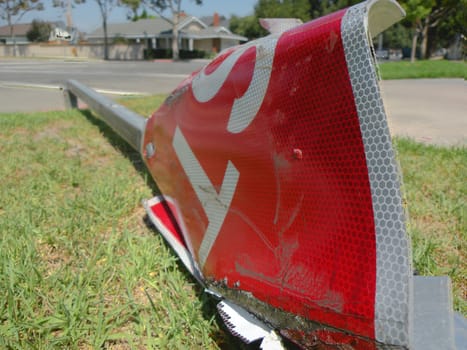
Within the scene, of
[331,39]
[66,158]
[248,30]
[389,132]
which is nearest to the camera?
[389,132]

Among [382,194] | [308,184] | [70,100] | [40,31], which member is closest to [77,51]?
[40,31]

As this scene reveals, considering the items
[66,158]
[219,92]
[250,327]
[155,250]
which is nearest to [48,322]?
[155,250]

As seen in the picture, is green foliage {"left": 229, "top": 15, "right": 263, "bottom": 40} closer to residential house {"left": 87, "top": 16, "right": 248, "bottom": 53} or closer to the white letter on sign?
residential house {"left": 87, "top": 16, "right": 248, "bottom": 53}

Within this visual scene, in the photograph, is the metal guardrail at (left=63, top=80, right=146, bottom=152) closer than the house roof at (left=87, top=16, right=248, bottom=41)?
Yes

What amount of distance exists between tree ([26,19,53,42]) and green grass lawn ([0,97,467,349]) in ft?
239

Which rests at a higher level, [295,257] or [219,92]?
[219,92]

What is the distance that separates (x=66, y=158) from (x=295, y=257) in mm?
3172

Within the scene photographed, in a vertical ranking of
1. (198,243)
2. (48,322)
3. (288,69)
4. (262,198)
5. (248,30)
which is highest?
(248,30)

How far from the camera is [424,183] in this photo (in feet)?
10.3

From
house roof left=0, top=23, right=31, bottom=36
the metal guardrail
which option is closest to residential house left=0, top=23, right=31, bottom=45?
house roof left=0, top=23, right=31, bottom=36

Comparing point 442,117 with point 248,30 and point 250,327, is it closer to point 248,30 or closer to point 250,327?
point 250,327

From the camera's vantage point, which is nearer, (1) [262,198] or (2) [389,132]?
(2) [389,132]

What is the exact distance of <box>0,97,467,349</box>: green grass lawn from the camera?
5.09 feet

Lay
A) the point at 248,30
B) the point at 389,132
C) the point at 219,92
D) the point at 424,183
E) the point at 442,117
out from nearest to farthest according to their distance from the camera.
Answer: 1. the point at 389,132
2. the point at 219,92
3. the point at 424,183
4. the point at 442,117
5. the point at 248,30
